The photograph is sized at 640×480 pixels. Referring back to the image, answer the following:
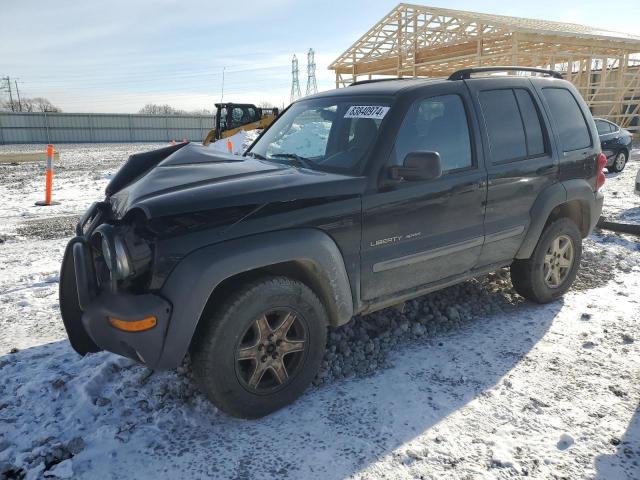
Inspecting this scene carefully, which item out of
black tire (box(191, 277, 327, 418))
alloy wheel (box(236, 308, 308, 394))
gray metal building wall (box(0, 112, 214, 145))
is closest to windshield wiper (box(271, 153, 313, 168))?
black tire (box(191, 277, 327, 418))

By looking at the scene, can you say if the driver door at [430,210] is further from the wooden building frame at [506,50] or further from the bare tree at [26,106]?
the bare tree at [26,106]

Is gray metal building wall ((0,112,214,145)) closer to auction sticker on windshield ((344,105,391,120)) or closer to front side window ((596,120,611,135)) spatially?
front side window ((596,120,611,135))

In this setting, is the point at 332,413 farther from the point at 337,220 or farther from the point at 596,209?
the point at 596,209

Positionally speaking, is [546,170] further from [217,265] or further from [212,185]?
[217,265]

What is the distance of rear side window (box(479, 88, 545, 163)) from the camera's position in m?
3.85

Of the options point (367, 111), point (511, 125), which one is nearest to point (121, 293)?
point (367, 111)

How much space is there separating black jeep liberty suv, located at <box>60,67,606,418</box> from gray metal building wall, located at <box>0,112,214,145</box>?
41.8 m

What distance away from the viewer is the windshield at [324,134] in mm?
3377

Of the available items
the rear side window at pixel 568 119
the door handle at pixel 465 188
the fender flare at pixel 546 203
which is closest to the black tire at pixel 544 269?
the fender flare at pixel 546 203

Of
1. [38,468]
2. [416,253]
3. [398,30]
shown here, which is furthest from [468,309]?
[398,30]

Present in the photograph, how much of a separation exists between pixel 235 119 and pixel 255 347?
1899cm

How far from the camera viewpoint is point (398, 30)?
2406cm

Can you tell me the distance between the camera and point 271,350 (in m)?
2.93

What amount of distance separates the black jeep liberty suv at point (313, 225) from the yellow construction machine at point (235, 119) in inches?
662
